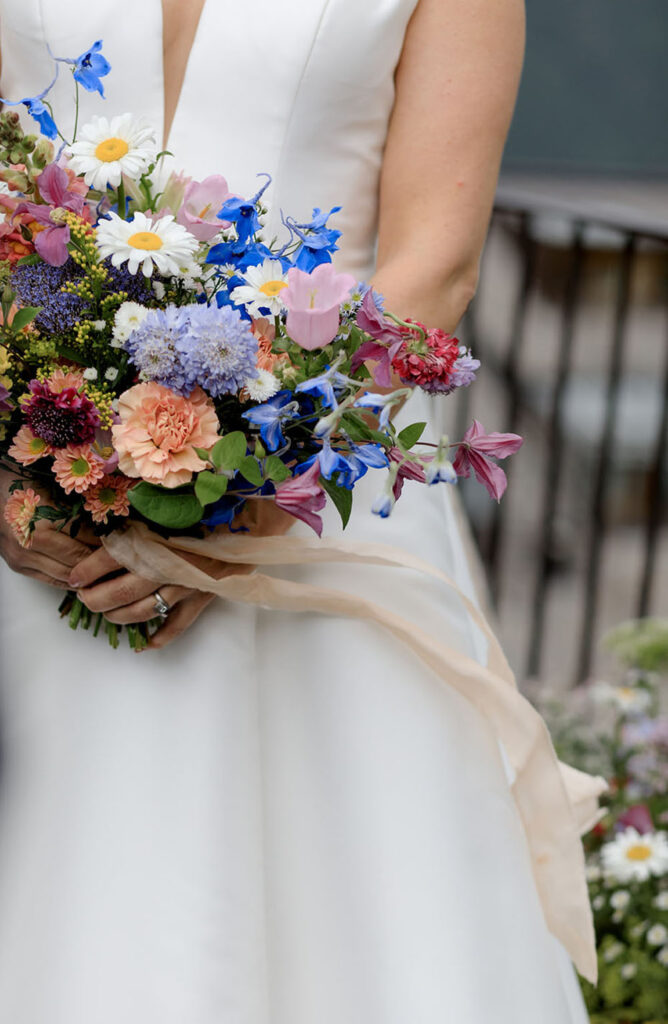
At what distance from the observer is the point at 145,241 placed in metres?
0.84

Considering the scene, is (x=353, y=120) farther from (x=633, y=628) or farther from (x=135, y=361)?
(x=633, y=628)

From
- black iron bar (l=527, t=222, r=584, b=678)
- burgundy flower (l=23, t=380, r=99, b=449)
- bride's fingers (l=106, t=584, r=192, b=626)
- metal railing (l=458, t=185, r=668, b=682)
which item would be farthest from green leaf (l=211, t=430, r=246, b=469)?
black iron bar (l=527, t=222, r=584, b=678)

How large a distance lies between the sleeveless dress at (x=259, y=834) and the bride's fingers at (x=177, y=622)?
24mm

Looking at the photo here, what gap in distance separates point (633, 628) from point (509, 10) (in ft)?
4.85

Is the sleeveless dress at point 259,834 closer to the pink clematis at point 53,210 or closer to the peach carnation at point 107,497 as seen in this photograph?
the peach carnation at point 107,497

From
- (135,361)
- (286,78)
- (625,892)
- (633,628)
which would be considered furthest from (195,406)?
(633,628)

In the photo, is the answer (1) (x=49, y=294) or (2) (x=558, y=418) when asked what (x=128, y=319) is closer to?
(1) (x=49, y=294)

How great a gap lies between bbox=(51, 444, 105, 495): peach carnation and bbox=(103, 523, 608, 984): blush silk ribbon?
0.13 metres

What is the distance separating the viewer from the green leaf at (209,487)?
0.84 metres

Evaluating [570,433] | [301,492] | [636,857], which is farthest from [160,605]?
[570,433]

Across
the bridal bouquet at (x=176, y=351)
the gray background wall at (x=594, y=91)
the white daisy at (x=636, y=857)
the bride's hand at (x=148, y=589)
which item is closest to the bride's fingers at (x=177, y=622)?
the bride's hand at (x=148, y=589)

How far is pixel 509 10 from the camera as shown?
1.22 metres

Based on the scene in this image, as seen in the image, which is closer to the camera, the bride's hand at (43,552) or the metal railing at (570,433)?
the bride's hand at (43,552)

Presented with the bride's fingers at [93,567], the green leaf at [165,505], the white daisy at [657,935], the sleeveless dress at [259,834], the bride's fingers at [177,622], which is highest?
the green leaf at [165,505]
